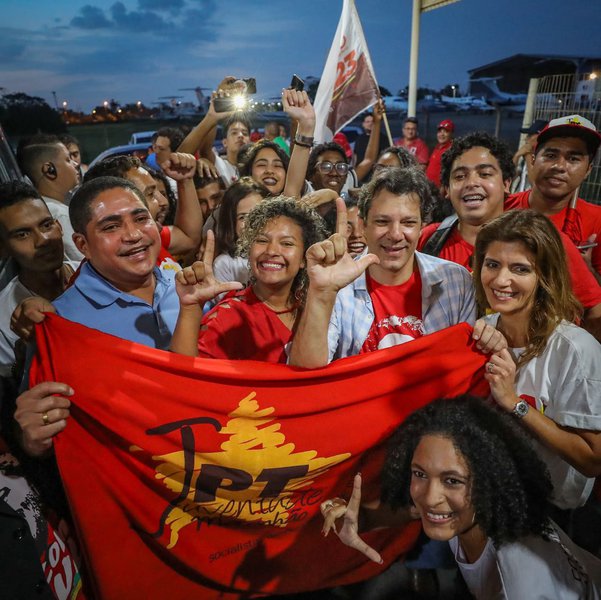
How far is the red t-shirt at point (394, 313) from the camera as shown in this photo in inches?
103

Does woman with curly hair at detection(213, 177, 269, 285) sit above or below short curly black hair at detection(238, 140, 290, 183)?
below

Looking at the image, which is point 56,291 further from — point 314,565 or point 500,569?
point 500,569

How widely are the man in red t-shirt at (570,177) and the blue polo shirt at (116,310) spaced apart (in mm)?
2770

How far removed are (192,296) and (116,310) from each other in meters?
0.51

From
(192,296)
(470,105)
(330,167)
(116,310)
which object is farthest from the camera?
(470,105)

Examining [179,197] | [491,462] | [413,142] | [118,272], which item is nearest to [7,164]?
→ [179,197]

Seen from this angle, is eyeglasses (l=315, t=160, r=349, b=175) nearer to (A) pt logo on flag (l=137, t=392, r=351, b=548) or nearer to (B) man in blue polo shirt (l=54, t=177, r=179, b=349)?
(B) man in blue polo shirt (l=54, t=177, r=179, b=349)

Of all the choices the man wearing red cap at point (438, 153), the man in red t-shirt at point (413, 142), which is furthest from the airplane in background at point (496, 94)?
the man in red t-shirt at point (413, 142)

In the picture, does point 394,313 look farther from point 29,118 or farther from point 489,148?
point 29,118

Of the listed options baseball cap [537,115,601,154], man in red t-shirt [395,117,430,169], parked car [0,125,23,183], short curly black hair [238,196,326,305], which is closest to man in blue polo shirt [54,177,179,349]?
short curly black hair [238,196,326,305]

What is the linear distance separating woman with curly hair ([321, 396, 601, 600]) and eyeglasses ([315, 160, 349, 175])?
331cm

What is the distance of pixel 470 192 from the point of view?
3244 mm

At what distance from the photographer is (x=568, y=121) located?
3459mm

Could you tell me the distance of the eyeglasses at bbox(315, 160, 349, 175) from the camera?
16.2ft
